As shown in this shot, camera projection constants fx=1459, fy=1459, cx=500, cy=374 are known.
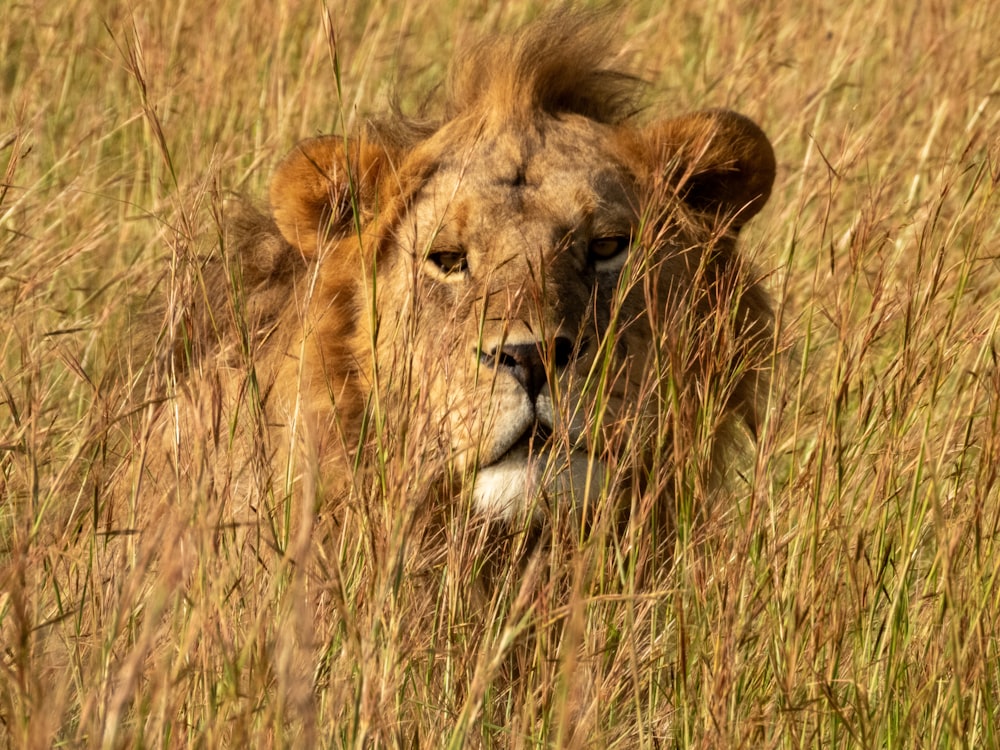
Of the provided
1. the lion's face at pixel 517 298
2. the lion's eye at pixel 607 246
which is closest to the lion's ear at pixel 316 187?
the lion's face at pixel 517 298

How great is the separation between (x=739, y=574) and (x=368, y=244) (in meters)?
1.53

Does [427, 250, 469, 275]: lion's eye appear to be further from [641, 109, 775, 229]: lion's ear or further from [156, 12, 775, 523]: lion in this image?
[641, 109, 775, 229]: lion's ear

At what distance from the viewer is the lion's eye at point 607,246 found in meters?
3.65

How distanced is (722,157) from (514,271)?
0.81 m

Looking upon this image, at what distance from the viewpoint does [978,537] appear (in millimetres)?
2475

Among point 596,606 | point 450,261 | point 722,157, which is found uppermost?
point 722,157

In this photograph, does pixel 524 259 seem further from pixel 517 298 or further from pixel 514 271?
pixel 517 298

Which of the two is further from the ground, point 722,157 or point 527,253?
point 722,157

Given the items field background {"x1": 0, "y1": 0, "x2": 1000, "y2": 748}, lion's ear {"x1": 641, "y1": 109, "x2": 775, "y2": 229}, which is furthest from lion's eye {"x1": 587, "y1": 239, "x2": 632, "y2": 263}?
field background {"x1": 0, "y1": 0, "x2": 1000, "y2": 748}

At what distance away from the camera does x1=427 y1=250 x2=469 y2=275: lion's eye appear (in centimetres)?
358

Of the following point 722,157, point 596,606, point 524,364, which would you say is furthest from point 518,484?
point 722,157

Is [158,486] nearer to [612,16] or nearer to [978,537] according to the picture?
[978,537]

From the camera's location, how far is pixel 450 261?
361 centimetres

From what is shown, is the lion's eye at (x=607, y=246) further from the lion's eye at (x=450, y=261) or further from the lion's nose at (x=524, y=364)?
the lion's nose at (x=524, y=364)
